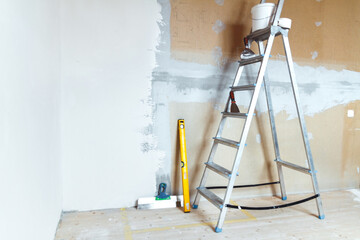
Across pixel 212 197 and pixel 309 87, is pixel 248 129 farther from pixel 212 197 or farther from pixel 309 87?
pixel 309 87

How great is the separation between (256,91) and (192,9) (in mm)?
1111

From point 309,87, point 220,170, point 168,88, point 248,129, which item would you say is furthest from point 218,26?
point 220,170

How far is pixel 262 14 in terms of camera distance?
2279 millimetres

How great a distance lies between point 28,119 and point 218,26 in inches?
80.0

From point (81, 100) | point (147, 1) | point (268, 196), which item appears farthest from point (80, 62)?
point (268, 196)

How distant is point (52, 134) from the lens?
192 centimetres

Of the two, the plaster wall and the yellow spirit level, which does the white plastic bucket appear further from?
the yellow spirit level

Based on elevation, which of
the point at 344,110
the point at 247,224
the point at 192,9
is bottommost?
the point at 247,224

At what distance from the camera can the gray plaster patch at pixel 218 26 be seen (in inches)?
102

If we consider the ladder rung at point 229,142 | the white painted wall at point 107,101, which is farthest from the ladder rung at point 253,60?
the white painted wall at point 107,101

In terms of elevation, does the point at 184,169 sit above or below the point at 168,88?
below

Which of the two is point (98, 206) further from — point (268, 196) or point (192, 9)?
point (192, 9)

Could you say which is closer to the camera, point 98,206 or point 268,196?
point 98,206

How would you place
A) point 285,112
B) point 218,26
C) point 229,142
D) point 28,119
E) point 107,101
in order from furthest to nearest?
point 285,112, point 218,26, point 107,101, point 229,142, point 28,119
